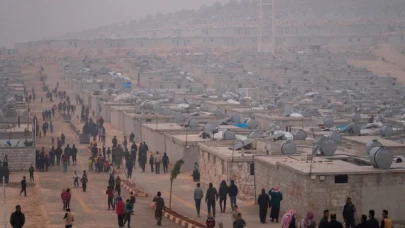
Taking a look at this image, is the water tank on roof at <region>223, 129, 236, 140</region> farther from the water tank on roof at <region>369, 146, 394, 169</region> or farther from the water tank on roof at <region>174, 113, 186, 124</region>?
the water tank on roof at <region>369, 146, 394, 169</region>

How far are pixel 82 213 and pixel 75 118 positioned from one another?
1191 inches

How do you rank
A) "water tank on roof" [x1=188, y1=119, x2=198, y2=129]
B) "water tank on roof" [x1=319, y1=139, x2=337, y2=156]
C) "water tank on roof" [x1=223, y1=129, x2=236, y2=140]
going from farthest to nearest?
1. "water tank on roof" [x1=188, y1=119, x2=198, y2=129]
2. "water tank on roof" [x1=223, y1=129, x2=236, y2=140]
3. "water tank on roof" [x1=319, y1=139, x2=337, y2=156]

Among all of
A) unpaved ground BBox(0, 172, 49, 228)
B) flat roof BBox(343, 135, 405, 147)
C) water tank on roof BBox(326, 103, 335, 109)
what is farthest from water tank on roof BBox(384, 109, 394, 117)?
unpaved ground BBox(0, 172, 49, 228)

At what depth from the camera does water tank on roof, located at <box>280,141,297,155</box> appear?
88.0 feet

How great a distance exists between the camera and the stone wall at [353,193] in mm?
22156

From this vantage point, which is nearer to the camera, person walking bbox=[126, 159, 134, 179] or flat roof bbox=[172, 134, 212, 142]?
person walking bbox=[126, 159, 134, 179]

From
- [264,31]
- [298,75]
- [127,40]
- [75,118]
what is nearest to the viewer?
[75,118]

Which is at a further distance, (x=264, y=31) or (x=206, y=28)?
(x=206, y=28)

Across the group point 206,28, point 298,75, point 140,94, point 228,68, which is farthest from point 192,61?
point 206,28

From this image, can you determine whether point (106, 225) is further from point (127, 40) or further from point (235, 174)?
point (127, 40)

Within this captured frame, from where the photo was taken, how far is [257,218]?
2286cm

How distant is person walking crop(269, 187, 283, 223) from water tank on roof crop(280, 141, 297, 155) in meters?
4.62

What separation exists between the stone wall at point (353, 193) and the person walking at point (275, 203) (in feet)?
1.96

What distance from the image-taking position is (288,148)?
88.3 feet
